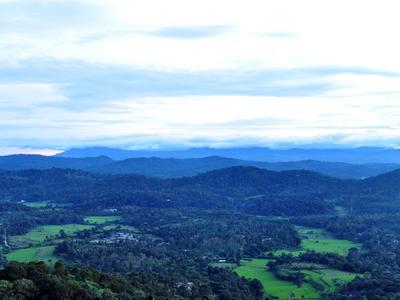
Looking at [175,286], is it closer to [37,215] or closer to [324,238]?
[324,238]

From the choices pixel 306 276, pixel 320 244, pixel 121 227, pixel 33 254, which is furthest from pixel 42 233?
pixel 306 276

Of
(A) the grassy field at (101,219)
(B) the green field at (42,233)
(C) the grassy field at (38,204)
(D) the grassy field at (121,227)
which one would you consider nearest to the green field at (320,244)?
(D) the grassy field at (121,227)

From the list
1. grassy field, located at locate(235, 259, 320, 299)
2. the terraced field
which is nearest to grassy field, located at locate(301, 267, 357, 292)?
the terraced field

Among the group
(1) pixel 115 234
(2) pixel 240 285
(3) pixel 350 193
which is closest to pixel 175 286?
(2) pixel 240 285

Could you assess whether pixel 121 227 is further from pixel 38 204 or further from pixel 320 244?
pixel 38 204

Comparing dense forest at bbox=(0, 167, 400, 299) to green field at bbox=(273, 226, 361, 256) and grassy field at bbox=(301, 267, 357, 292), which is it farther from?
green field at bbox=(273, 226, 361, 256)

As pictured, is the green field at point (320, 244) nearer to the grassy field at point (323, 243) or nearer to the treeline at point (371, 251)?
the grassy field at point (323, 243)
